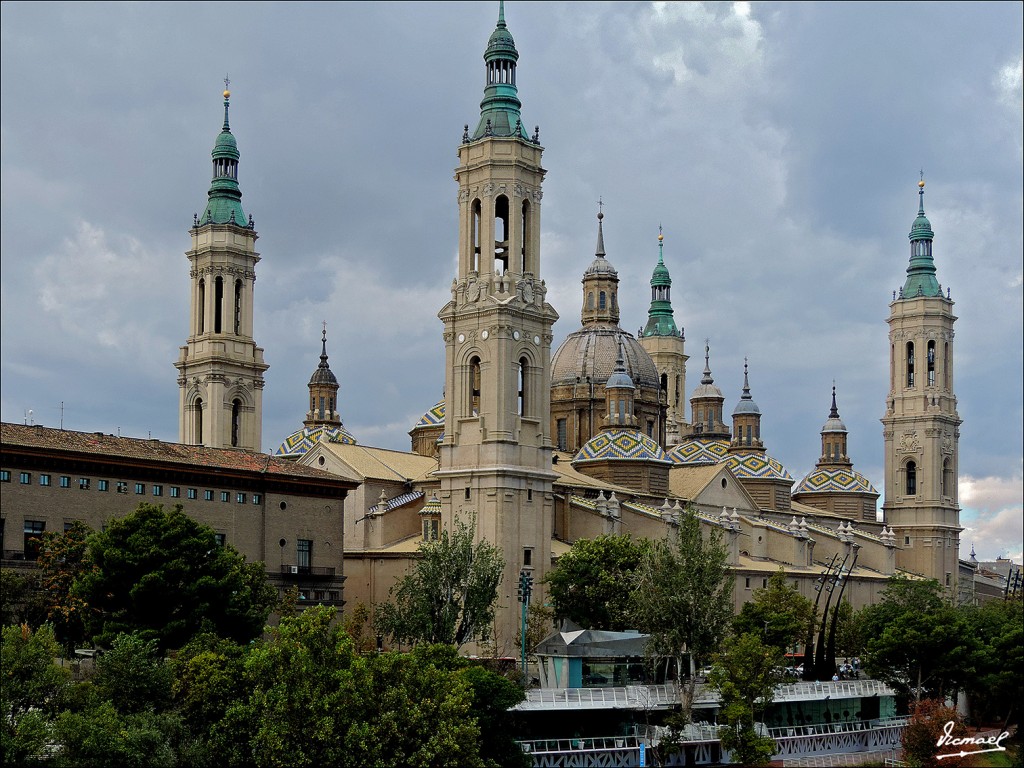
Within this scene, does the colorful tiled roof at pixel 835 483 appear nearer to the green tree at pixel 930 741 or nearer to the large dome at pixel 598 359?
the large dome at pixel 598 359

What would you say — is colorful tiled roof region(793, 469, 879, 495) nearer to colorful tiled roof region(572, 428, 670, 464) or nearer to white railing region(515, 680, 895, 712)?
colorful tiled roof region(572, 428, 670, 464)

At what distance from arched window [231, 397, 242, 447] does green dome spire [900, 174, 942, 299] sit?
6187cm

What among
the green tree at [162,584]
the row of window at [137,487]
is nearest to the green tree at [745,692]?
the green tree at [162,584]

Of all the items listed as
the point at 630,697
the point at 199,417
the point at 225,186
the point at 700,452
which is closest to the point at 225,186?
the point at 225,186

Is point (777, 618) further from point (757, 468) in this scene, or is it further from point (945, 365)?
point (945, 365)

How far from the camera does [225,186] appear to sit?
11269 cm

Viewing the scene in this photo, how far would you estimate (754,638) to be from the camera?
2847 inches

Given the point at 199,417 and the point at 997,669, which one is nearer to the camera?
the point at 997,669

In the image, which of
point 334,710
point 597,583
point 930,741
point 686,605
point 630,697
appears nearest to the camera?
point 334,710

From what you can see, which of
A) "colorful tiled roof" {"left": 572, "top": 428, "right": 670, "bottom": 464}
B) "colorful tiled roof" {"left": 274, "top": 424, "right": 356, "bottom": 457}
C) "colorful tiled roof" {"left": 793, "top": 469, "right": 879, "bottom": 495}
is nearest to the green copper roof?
"colorful tiled roof" {"left": 274, "top": 424, "right": 356, "bottom": 457}

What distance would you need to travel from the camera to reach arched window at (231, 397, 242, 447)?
11175 centimetres

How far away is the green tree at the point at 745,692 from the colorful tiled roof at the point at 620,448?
35.7 meters

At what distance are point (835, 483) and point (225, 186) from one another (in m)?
60.1

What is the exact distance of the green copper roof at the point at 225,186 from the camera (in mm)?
112000
